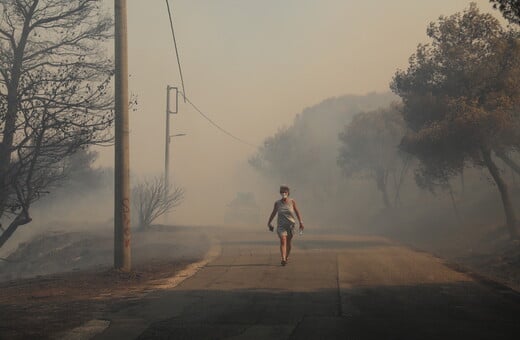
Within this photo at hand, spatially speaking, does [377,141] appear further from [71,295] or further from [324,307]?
[324,307]

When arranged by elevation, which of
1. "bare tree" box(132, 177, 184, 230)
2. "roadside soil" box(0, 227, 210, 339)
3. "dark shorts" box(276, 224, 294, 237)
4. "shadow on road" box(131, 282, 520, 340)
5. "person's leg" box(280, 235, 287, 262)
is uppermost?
"bare tree" box(132, 177, 184, 230)

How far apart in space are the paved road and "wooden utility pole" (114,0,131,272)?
1.73 meters

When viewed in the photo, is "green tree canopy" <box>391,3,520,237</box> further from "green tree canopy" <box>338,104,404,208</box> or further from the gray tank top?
"green tree canopy" <box>338,104,404,208</box>

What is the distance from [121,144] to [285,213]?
13.1 feet

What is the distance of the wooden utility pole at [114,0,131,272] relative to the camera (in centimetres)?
1133

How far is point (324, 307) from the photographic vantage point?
734 cm

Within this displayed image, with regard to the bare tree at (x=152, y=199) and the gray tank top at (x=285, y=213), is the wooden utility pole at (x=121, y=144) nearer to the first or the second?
the gray tank top at (x=285, y=213)

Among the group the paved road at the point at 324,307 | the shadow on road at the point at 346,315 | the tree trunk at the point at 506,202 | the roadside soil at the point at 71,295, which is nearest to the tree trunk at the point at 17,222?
the roadside soil at the point at 71,295

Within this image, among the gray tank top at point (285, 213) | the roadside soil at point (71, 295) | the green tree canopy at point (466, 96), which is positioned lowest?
the roadside soil at point (71, 295)

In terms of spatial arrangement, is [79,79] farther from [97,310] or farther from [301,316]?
[301,316]

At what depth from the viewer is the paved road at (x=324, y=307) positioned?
19.5 ft

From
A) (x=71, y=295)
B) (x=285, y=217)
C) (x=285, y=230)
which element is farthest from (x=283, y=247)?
(x=71, y=295)

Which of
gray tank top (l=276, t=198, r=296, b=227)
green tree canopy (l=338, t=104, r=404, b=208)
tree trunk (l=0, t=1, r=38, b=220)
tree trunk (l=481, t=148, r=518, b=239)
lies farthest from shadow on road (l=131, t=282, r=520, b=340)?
green tree canopy (l=338, t=104, r=404, b=208)

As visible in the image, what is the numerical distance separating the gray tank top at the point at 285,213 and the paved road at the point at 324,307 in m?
1.41
